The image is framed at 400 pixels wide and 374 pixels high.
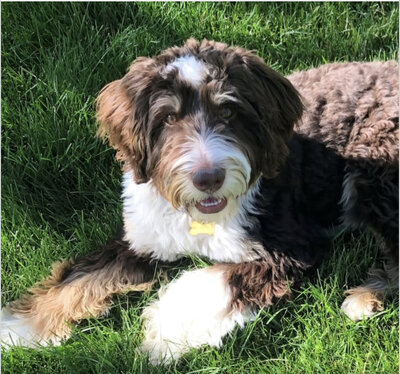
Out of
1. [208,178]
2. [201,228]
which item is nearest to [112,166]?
[201,228]

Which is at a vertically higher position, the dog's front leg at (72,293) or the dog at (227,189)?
the dog at (227,189)

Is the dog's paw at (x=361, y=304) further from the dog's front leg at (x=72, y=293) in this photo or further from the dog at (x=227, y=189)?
the dog's front leg at (x=72, y=293)

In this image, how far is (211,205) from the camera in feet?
9.93

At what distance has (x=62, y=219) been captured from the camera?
3928 millimetres

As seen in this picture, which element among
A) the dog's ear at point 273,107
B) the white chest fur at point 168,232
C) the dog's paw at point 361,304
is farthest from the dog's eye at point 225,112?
the dog's paw at point 361,304

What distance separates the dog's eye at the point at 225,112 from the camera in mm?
2891

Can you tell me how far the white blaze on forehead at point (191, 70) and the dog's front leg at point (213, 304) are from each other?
3.32 feet

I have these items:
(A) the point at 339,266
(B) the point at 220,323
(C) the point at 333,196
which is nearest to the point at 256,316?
(B) the point at 220,323

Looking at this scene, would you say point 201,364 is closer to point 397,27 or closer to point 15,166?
point 15,166

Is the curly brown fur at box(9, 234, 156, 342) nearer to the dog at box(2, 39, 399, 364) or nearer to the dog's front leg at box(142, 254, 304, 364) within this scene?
the dog at box(2, 39, 399, 364)

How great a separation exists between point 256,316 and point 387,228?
0.87m

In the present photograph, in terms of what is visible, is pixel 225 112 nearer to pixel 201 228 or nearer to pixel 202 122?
pixel 202 122

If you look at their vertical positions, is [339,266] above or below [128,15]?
below

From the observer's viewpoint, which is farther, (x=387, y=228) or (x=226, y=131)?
(x=387, y=228)
